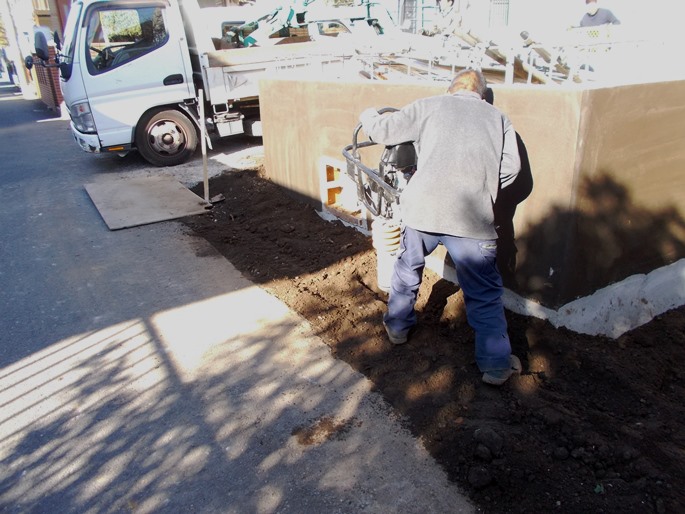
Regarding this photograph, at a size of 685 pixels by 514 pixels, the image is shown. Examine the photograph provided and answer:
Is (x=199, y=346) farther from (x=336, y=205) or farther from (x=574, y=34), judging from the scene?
(x=574, y=34)

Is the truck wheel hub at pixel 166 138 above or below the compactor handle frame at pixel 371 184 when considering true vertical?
below

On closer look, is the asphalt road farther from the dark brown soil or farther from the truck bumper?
the truck bumper

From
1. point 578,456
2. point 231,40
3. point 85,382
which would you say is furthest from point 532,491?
point 231,40

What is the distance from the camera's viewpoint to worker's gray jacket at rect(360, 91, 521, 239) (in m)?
3.28

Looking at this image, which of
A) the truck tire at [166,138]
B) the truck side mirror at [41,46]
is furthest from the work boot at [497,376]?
the truck side mirror at [41,46]

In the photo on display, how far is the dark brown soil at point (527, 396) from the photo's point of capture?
268 centimetres

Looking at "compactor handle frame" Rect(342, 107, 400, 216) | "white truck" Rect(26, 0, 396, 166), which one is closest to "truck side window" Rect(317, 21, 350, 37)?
"white truck" Rect(26, 0, 396, 166)

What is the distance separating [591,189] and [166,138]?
27.2 ft

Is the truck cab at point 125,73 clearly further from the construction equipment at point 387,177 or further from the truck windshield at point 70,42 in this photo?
the construction equipment at point 387,177

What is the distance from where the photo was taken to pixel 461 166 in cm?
328

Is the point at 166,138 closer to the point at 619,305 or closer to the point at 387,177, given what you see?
the point at 387,177

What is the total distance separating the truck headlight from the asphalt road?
165 inches

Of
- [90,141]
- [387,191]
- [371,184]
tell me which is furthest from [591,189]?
[90,141]

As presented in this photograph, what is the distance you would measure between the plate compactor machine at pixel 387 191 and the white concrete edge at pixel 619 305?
0.92 m
